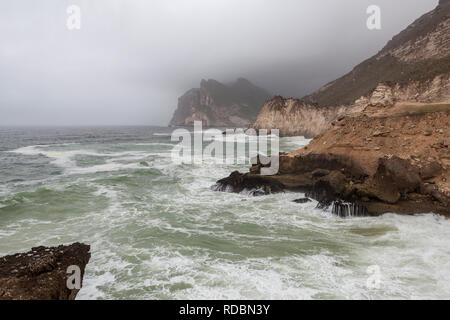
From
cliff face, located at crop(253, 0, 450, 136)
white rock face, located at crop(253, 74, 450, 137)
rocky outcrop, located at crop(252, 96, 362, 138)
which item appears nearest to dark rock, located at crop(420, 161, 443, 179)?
cliff face, located at crop(253, 0, 450, 136)

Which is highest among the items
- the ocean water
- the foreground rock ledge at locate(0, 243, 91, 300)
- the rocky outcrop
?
the rocky outcrop

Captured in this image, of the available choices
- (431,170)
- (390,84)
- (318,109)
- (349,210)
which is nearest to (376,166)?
(431,170)


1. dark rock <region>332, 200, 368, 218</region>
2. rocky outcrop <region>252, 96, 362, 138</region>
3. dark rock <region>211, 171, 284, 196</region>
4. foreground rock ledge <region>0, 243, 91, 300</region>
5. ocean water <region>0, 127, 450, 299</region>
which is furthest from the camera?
rocky outcrop <region>252, 96, 362, 138</region>

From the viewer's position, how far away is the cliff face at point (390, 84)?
3957 cm

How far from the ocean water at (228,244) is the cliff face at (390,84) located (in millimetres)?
34454

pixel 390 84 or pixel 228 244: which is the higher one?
pixel 390 84

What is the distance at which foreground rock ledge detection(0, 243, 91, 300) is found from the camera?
15.0ft

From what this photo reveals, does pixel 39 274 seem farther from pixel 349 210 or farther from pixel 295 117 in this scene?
pixel 295 117

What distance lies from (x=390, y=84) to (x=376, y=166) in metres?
42.6

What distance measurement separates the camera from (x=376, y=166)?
41.6 ft

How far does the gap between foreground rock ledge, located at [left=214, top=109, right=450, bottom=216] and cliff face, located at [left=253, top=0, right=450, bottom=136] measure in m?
26.9

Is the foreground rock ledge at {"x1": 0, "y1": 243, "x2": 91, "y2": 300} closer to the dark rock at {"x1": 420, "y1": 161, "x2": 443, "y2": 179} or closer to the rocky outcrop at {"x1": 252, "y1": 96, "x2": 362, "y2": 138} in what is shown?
the dark rock at {"x1": 420, "y1": 161, "x2": 443, "y2": 179}

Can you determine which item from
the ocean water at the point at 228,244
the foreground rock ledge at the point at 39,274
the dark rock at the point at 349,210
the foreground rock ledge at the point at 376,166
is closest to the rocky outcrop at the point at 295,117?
the foreground rock ledge at the point at 376,166
